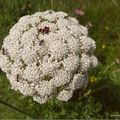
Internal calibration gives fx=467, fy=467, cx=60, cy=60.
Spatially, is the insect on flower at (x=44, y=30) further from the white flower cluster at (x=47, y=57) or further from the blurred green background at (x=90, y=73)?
the blurred green background at (x=90, y=73)

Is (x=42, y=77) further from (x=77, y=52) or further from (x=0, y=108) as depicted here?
(x=0, y=108)

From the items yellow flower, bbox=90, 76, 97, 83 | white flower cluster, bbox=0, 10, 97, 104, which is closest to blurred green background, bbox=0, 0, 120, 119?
yellow flower, bbox=90, 76, 97, 83

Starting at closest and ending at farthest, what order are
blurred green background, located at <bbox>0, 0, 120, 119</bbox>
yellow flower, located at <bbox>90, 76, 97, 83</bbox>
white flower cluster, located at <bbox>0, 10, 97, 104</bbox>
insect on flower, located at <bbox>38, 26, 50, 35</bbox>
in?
1. white flower cluster, located at <bbox>0, 10, 97, 104</bbox>
2. insect on flower, located at <bbox>38, 26, 50, 35</bbox>
3. blurred green background, located at <bbox>0, 0, 120, 119</bbox>
4. yellow flower, located at <bbox>90, 76, 97, 83</bbox>

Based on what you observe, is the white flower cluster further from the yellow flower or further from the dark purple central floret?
the yellow flower

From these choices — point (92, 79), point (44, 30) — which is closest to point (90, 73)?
point (92, 79)

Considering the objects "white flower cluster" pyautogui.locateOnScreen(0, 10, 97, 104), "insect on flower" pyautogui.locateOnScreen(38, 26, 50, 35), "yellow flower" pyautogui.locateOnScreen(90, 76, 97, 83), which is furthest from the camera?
"yellow flower" pyautogui.locateOnScreen(90, 76, 97, 83)

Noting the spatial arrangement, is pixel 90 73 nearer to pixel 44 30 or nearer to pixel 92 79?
pixel 92 79

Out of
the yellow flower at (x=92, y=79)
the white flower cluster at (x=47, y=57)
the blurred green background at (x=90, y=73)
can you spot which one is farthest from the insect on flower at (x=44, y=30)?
the yellow flower at (x=92, y=79)
